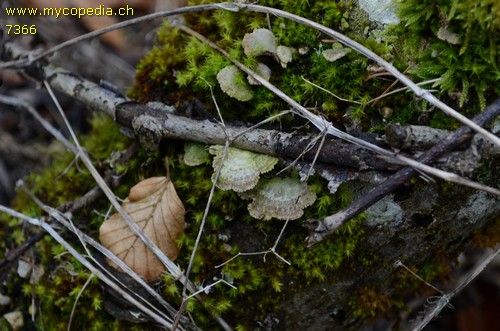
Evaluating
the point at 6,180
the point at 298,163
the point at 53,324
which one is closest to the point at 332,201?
the point at 298,163

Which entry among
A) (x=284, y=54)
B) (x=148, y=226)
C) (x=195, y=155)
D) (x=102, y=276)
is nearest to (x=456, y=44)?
(x=284, y=54)

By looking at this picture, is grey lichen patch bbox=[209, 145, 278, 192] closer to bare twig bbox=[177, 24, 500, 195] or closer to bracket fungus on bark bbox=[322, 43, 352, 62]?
bare twig bbox=[177, 24, 500, 195]

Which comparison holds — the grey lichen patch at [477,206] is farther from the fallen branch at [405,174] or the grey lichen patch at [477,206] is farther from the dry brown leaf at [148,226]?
the dry brown leaf at [148,226]

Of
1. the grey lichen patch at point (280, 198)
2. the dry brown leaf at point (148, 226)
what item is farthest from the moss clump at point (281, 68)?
the dry brown leaf at point (148, 226)

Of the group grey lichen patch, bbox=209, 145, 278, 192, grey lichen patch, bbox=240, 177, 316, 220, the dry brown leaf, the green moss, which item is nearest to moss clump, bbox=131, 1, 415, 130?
the green moss

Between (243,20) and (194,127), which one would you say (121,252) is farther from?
(243,20)

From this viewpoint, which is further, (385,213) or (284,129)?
(284,129)

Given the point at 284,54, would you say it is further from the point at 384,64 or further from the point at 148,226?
the point at 148,226
